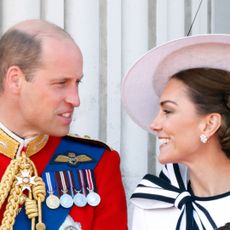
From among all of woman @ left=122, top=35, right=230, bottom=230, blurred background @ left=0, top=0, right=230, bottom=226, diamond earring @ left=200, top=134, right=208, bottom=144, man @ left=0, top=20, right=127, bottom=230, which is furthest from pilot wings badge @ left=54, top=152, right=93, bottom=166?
blurred background @ left=0, top=0, right=230, bottom=226

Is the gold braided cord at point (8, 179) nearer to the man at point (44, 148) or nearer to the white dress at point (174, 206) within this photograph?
the man at point (44, 148)

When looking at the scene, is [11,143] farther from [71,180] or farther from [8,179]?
[71,180]

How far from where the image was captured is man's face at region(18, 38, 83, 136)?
8.17ft

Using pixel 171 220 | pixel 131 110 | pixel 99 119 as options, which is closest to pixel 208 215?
pixel 171 220

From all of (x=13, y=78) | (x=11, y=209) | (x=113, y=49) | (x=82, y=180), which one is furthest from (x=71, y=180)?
(x=113, y=49)

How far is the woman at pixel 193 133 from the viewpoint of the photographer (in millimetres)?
2428

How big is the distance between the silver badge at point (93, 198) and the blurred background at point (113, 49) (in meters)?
0.71

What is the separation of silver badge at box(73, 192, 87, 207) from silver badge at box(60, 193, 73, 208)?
1 cm

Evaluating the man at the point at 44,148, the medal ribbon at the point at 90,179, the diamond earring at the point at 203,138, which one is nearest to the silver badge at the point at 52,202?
the man at the point at 44,148

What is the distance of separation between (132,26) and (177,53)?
3.12 feet

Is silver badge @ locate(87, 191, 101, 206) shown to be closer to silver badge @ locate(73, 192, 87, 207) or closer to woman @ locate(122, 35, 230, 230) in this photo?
silver badge @ locate(73, 192, 87, 207)

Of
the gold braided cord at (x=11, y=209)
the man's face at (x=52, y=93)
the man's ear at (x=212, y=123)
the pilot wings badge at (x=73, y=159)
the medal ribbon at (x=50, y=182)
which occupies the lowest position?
the gold braided cord at (x=11, y=209)

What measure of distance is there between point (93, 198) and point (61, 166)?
0.48 ft

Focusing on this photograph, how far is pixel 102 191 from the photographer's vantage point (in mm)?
2604
